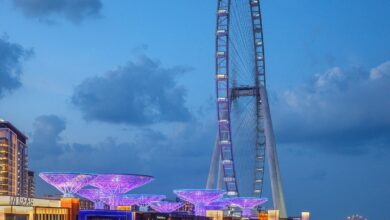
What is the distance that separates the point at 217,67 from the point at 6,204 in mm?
40062

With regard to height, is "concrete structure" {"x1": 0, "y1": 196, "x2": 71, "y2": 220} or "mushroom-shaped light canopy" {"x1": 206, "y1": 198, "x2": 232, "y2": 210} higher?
"mushroom-shaped light canopy" {"x1": 206, "y1": 198, "x2": 232, "y2": 210}

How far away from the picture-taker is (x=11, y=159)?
173 metres

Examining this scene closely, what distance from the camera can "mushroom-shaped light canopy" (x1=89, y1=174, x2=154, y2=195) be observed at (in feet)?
252

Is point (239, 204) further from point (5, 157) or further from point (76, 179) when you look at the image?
point (5, 157)

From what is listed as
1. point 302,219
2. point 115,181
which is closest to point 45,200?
point 115,181

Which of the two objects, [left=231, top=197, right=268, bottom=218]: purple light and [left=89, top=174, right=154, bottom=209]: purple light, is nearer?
[left=89, top=174, right=154, bottom=209]: purple light

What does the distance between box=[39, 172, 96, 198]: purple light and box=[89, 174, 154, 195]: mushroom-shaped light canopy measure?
5960mm

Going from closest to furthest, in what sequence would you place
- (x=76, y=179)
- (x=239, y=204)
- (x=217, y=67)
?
(x=76, y=179), (x=217, y=67), (x=239, y=204)

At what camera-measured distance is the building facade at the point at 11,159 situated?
549 feet

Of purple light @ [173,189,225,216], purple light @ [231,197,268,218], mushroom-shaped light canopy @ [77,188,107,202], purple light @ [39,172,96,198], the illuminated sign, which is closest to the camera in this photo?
the illuminated sign

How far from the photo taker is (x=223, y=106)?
89812 millimetres

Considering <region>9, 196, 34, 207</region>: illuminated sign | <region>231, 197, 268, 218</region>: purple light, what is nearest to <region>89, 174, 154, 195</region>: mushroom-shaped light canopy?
<region>9, 196, 34, 207</region>: illuminated sign

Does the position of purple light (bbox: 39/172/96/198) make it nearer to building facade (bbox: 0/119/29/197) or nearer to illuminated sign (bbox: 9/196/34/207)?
illuminated sign (bbox: 9/196/34/207)

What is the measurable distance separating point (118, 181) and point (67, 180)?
439 inches
